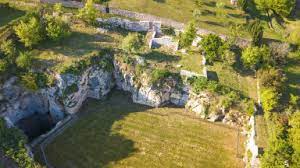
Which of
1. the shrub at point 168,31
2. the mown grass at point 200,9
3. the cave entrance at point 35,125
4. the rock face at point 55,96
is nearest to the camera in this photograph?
the rock face at point 55,96

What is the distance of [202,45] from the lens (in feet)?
180

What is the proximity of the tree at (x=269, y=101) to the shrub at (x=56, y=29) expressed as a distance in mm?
27124

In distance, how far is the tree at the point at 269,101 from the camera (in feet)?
159

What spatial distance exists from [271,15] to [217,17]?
10.2 m

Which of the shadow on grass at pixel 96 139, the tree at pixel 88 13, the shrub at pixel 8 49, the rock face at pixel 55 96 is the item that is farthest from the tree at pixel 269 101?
the shrub at pixel 8 49

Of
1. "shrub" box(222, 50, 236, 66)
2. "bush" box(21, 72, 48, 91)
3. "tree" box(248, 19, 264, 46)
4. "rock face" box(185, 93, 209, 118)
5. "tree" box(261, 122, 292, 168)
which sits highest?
"tree" box(248, 19, 264, 46)

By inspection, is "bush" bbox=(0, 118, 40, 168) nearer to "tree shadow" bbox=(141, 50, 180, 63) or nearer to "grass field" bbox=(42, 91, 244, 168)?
"grass field" bbox=(42, 91, 244, 168)

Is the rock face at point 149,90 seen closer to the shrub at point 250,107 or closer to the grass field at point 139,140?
the grass field at point 139,140

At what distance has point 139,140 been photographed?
48250mm

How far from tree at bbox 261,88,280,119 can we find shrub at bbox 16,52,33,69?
29346 millimetres

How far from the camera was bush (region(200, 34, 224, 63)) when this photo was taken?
5447cm

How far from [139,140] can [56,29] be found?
18382mm

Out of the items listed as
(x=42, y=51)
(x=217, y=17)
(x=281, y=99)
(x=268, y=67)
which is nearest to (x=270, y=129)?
(x=281, y=99)

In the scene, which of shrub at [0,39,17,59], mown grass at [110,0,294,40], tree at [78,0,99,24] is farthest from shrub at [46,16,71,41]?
mown grass at [110,0,294,40]
